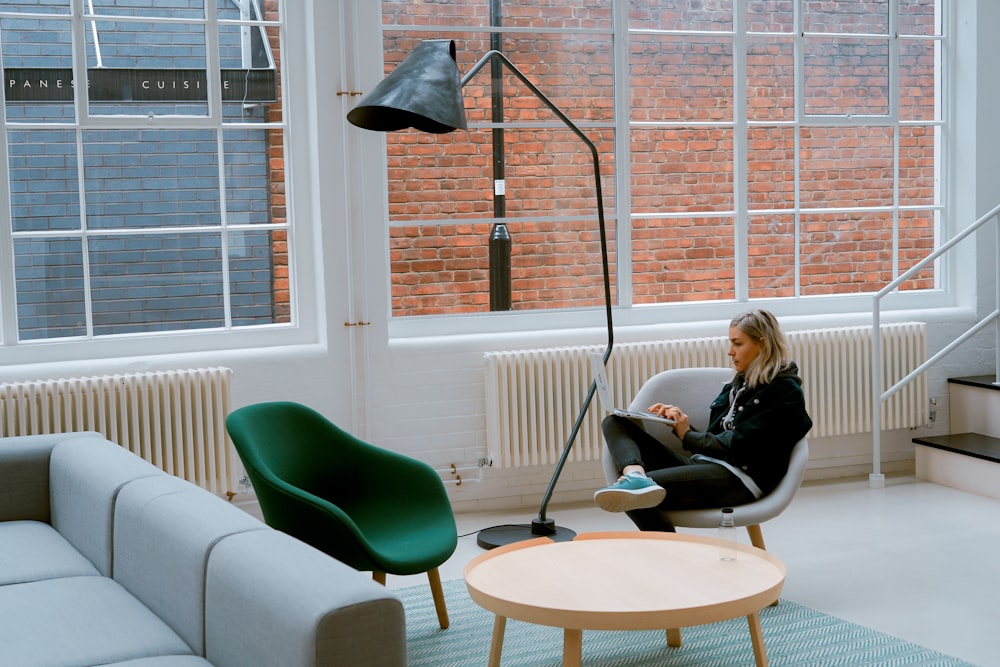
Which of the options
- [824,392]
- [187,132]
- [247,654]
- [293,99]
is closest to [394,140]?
[293,99]

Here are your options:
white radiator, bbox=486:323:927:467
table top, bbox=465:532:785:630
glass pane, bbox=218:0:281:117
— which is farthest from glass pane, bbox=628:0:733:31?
table top, bbox=465:532:785:630

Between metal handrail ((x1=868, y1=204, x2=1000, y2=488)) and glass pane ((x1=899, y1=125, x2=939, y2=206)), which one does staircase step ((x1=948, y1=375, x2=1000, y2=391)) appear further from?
glass pane ((x1=899, y1=125, x2=939, y2=206))

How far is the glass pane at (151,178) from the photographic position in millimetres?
4973

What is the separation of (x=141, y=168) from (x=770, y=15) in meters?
3.28

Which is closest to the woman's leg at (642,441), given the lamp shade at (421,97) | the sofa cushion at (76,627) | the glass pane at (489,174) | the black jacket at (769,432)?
the black jacket at (769,432)

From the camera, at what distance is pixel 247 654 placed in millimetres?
2283

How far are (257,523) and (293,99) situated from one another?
2991 mm

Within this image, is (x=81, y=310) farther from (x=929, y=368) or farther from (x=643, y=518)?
(x=929, y=368)

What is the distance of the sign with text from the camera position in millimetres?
4848

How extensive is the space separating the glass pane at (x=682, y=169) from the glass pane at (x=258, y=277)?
1.81 m

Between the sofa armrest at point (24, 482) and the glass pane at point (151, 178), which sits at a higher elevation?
the glass pane at point (151, 178)

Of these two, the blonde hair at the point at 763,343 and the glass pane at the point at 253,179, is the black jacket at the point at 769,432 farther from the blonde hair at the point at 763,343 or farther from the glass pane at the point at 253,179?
the glass pane at the point at 253,179

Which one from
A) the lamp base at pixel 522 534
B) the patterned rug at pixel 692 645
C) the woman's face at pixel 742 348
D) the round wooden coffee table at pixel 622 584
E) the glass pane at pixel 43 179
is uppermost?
the glass pane at pixel 43 179

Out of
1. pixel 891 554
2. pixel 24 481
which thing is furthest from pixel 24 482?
pixel 891 554
